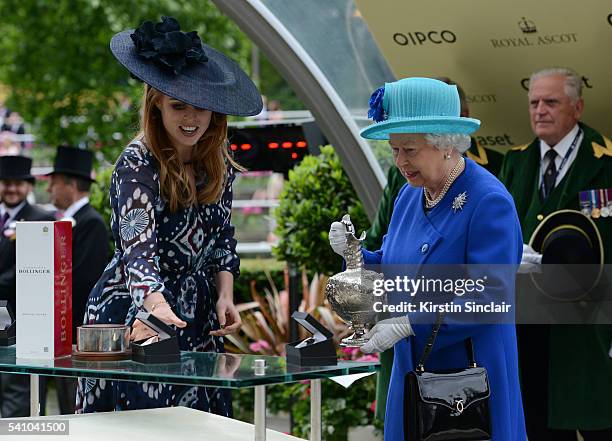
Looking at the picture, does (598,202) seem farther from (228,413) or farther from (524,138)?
(228,413)

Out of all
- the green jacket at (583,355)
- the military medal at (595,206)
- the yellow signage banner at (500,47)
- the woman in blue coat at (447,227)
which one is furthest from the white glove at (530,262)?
the woman in blue coat at (447,227)

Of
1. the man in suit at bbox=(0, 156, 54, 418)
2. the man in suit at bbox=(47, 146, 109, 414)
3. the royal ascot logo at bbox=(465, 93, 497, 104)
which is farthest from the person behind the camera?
the man in suit at bbox=(0, 156, 54, 418)

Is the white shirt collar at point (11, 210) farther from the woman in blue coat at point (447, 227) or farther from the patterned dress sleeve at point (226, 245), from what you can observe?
the woman in blue coat at point (447, 227)

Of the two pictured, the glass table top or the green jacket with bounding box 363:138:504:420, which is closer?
the glass table top

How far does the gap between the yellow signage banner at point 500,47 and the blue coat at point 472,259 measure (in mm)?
2615

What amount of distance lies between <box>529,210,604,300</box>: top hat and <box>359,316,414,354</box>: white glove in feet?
7.13

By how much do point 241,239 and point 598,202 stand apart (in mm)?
11284

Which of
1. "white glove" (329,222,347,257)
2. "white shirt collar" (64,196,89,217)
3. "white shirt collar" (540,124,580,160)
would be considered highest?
"white shirt collar" (64,196,89,217)

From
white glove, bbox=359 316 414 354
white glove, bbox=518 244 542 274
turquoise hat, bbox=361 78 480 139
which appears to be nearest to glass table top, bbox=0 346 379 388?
white glove, bbox=359 316 414 354

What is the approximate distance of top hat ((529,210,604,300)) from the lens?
555 centimetres

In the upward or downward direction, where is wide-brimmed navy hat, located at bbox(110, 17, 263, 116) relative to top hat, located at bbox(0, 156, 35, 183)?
downward

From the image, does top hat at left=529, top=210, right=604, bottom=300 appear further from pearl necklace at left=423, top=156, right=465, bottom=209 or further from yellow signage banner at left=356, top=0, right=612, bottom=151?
pearl necklace at left=423, top=156, right=465, bottom=209

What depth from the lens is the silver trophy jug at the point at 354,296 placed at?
3.72 meters

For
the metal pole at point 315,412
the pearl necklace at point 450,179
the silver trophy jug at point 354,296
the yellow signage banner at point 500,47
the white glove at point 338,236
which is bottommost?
the metal pole at point 315,412
